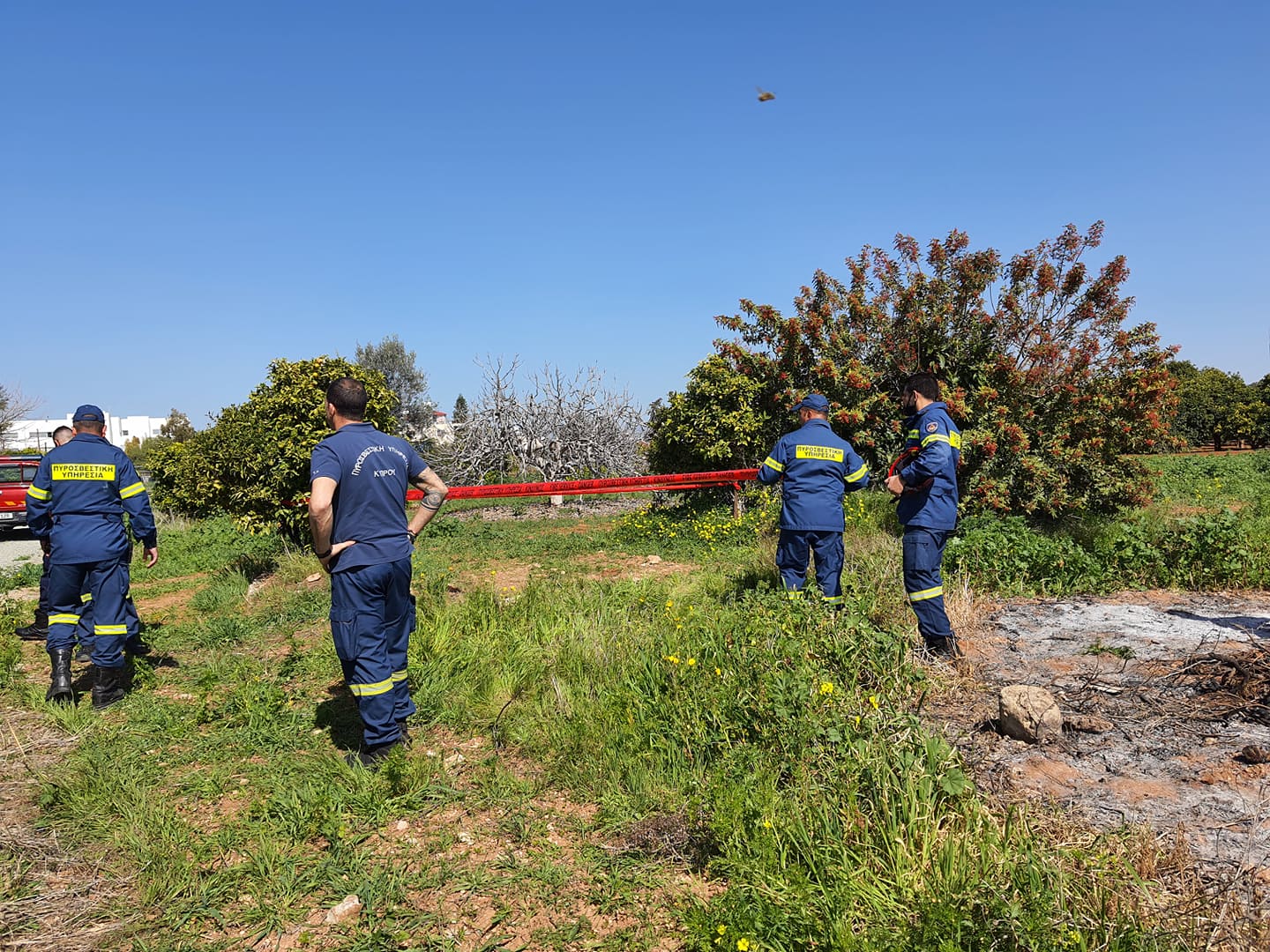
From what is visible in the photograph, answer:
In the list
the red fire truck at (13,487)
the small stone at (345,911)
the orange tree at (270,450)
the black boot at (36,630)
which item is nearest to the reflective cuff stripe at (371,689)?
the small stone at (345,911)

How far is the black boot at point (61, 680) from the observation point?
15.6 ft

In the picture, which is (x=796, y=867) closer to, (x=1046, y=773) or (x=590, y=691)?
(x=1046, y=773)

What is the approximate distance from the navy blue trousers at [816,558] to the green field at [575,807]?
0.99ft

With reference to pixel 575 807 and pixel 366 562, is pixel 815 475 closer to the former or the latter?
pixel 575 807

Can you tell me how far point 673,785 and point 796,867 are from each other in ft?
2.91

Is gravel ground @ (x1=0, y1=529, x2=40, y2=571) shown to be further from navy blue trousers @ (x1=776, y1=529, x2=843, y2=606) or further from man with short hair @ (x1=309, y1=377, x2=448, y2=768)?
navy blue trousers @ (x1=776, y1=529, x2=843, y2=606)

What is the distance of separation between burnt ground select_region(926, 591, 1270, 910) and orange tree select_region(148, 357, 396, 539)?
281 inches

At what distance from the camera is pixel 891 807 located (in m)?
2.62

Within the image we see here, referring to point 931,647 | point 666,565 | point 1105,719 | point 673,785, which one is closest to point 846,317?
point 666,565

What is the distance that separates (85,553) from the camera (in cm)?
484

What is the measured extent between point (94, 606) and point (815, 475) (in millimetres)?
5112

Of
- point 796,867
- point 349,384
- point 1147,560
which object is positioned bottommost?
point 796,867

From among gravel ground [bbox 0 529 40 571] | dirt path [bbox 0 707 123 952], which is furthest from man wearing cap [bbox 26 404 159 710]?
gravel ground [bbox 0 529 40 571]

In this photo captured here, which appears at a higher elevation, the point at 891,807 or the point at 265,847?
the point at 891,807
